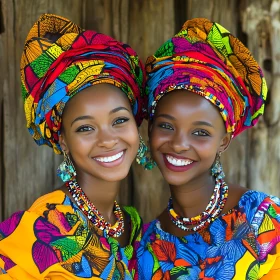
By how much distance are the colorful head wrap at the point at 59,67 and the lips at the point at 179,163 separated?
387 mm

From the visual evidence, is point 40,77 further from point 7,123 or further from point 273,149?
point 273,149

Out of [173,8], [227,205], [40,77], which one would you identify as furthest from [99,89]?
[173,8]

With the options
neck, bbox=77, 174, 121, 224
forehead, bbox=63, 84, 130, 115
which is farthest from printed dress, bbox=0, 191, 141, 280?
forehead, bbox=63, 84, 130, 115

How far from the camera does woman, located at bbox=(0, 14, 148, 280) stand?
2.38 metres

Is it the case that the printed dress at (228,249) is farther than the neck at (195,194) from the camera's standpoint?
No

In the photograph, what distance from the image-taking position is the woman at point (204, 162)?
254 cm

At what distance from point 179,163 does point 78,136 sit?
1.64 feet

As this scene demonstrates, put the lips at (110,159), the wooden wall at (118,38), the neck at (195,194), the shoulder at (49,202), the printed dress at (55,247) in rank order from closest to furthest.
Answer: the printed dress at (55,247) → the shoulder at (49,202) → the lips at (110,159) → the neck at (195,194) → the wooden wall at (118,38)

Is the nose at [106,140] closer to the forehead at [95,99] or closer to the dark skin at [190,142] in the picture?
the forehead at [95,99]

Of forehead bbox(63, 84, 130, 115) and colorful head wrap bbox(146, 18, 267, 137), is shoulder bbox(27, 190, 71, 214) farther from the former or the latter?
colorful head wrap bbox(146, 18, 267, 137)

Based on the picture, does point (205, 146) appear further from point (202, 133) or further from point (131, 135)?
point (131, 135)

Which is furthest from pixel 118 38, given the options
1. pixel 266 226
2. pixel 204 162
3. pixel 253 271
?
pixel 253 271

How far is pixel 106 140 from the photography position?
2.51m

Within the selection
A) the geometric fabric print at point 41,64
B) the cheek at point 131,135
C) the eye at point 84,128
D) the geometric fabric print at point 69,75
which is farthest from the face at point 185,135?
the geometric fabric print at point 41,64
